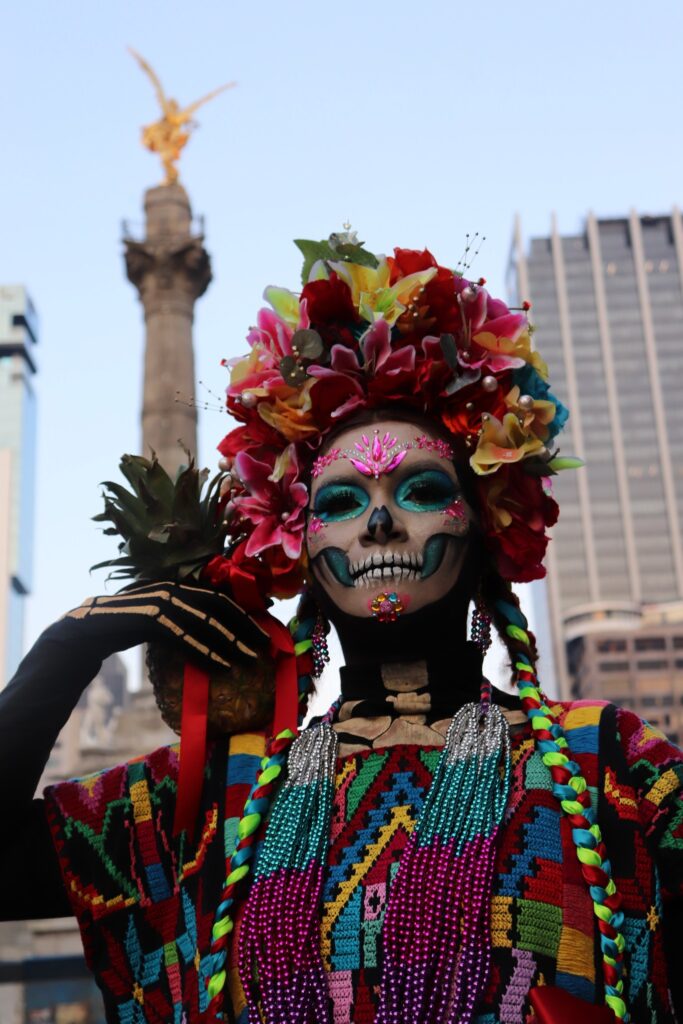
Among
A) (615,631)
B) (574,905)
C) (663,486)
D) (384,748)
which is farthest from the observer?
(663,486)

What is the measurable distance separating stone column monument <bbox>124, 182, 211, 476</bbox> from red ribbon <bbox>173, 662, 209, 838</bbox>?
19933 millimetres

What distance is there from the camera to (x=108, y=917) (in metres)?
3.63

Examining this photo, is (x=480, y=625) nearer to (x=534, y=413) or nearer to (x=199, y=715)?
(x=534, y=413)

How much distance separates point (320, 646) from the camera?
395cm

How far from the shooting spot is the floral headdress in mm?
3787

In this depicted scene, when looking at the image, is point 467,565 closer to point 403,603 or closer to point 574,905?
point 403,603

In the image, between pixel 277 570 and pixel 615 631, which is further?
pixel 615 631

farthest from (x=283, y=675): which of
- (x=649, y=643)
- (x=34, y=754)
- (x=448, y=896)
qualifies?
(x=649, y=643)

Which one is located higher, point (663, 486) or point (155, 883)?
point (663, 486)

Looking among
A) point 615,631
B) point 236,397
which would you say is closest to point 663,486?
point 615,631

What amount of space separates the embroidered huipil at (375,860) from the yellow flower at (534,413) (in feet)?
2.56

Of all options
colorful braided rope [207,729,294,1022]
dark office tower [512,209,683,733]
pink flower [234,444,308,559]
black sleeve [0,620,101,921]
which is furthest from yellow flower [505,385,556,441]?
dark office tower [512,209,683,733]

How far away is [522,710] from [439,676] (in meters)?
0.25

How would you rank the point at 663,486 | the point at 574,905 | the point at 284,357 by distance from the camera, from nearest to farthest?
the point at 574,905 → the point at 284,357 → the point at 663,486
